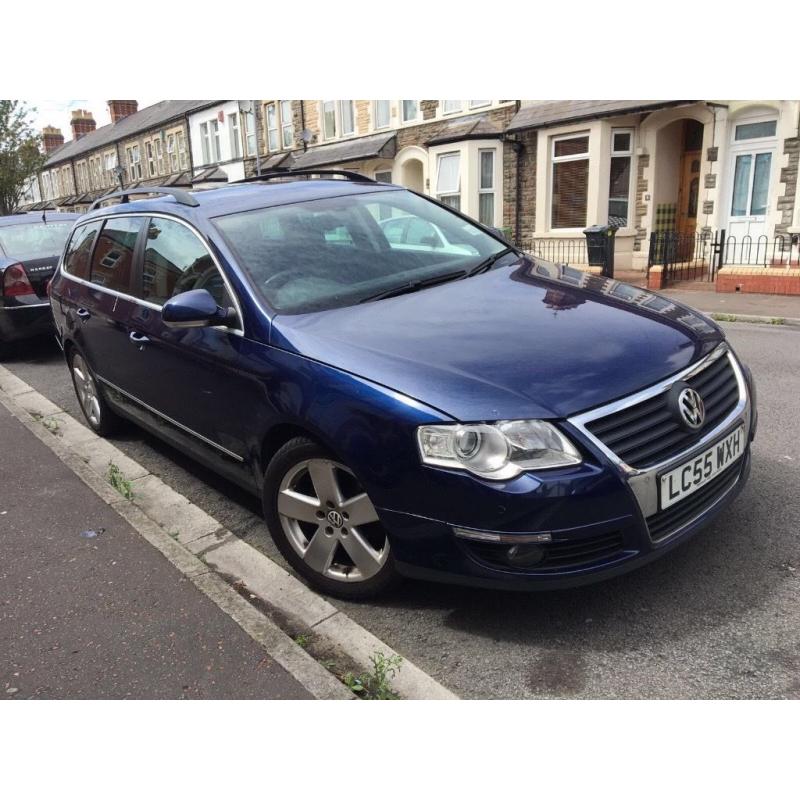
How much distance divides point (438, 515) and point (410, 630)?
629 mm

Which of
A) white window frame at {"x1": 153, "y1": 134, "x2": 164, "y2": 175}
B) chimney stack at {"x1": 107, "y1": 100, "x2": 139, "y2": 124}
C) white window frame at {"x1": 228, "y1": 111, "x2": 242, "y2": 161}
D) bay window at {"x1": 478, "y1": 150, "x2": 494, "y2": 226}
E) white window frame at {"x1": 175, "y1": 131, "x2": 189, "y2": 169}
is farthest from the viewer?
chimney stack at {"x1": 107, "y1": 100, "x2": 139, "y2": 124}

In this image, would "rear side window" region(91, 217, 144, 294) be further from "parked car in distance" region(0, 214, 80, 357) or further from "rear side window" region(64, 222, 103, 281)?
"parked car in distance" region(0, 214, 80, 357)

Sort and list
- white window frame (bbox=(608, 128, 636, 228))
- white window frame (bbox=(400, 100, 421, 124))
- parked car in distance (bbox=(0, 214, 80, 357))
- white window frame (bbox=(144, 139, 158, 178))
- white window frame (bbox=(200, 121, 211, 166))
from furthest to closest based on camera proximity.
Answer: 1. white window frame (bbox=(144, 139, 158, 178))
2. white window frame (bbox=(200, 121, 211, 166))
3. white window frame (bbox=(400, 100, 421, 124))
4. white window frame (bbox=(608, 128, 636, 228))
5. parked car in distance (bbox=(0, 214, 80, 357))

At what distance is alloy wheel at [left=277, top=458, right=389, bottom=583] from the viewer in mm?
2900

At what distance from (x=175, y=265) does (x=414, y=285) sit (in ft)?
4.51

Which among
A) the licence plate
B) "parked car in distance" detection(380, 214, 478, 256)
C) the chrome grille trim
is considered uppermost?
"parked car in distance" detection(380, 214, 478, 256)

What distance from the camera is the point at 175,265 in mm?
3926

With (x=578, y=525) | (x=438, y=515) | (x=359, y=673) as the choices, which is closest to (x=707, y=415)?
(x=578, y=525)

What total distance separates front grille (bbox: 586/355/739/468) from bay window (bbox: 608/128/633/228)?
1544 cm

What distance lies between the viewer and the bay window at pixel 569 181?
17531 millimetres

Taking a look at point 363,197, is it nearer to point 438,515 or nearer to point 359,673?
point 438,515

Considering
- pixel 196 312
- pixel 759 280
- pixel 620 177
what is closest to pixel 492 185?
pixel 620 177

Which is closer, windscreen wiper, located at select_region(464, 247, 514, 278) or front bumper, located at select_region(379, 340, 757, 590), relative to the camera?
front bumper, located at select_region(379, 340, 757, 590)

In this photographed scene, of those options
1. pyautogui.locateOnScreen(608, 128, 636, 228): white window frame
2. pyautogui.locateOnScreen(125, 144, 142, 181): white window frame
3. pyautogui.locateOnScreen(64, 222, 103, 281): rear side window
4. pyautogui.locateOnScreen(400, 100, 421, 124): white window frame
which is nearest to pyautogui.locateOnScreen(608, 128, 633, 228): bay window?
pyautogui.locateOnScreen(608, 128, 636, 228): white window frame
